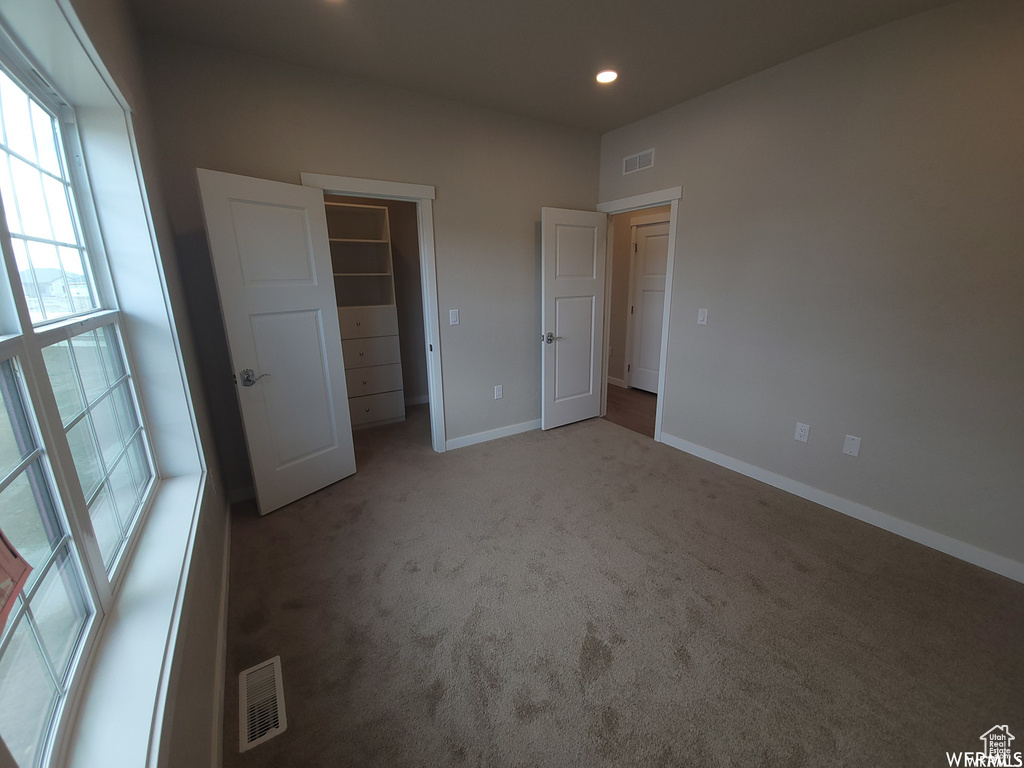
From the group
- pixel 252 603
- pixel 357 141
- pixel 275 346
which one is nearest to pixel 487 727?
pixel 252 603

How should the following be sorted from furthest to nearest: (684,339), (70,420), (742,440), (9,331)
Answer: (684,339)
(742,440)
(70,420)
(9,331)

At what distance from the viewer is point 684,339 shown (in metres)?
3.16

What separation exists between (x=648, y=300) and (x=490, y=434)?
8.83ft

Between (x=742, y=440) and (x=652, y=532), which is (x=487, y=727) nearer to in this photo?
(x=652, y=532)

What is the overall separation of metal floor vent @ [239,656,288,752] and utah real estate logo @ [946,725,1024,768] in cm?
207

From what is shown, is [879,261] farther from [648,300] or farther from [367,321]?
[367,321]

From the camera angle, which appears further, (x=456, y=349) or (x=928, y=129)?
(x=456, y=349)

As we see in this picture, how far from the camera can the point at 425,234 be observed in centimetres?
293

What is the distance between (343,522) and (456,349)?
1.49m

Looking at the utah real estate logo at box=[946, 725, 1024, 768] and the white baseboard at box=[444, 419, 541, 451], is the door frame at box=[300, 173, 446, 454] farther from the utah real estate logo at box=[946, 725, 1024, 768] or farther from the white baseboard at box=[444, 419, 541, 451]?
the utah real estate logo at box=[946, 725, 1024, 768]

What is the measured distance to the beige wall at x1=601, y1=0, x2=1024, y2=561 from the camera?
183 centimetres

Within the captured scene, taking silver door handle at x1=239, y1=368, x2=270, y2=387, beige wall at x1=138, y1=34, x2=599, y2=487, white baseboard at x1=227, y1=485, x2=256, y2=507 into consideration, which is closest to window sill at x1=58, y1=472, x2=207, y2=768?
silver door handle at x1=239, y1=368, x2=270, y2=387

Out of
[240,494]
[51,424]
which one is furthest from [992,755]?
[240,494]

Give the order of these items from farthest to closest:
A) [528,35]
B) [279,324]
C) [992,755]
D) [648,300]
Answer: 1. [648,300]
2. [279,324]
3. [528,35]
4. [992,755]
